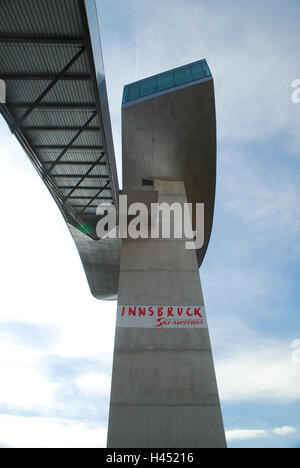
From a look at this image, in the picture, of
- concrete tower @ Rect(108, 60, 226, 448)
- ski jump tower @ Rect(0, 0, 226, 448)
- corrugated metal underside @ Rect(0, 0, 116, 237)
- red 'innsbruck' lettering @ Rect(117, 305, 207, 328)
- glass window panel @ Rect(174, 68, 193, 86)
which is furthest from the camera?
glass window panel @ Rect(174, 68, 193, 86)

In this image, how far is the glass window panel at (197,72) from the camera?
15.2m

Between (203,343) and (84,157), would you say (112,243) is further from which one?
(203,343)

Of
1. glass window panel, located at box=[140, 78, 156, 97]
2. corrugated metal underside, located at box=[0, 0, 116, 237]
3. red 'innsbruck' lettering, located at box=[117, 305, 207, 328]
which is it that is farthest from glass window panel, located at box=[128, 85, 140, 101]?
red 'innsbruck' lettering, located at box=[117, 305, 207, 328]

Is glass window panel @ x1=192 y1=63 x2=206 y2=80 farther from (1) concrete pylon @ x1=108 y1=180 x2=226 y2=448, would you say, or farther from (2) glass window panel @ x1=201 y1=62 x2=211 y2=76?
(1) concrete pylon @ x1=108 y1=180 x2=226 y2=448

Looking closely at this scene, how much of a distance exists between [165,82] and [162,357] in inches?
496

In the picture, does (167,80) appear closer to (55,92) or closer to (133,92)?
(133,92)

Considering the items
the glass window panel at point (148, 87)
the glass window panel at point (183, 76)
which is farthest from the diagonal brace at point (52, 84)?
the glass window panel at point (183, 76)

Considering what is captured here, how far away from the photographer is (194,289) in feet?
44.0

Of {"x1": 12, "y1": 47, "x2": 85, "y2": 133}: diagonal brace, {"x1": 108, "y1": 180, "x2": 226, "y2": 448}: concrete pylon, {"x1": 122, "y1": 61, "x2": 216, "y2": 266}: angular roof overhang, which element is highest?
{"x1": 122, "y1": 61, "x2": 216, "y2": 266}: angular roof overhang

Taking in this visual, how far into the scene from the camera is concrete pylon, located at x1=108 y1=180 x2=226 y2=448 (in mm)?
10109

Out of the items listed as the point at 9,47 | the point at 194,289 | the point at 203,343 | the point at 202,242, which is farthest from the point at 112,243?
the point at 9,47

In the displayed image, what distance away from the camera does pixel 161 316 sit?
12648mm

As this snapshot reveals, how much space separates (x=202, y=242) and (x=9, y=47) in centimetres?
1778

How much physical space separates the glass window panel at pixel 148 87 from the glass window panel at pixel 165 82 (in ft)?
0.85
